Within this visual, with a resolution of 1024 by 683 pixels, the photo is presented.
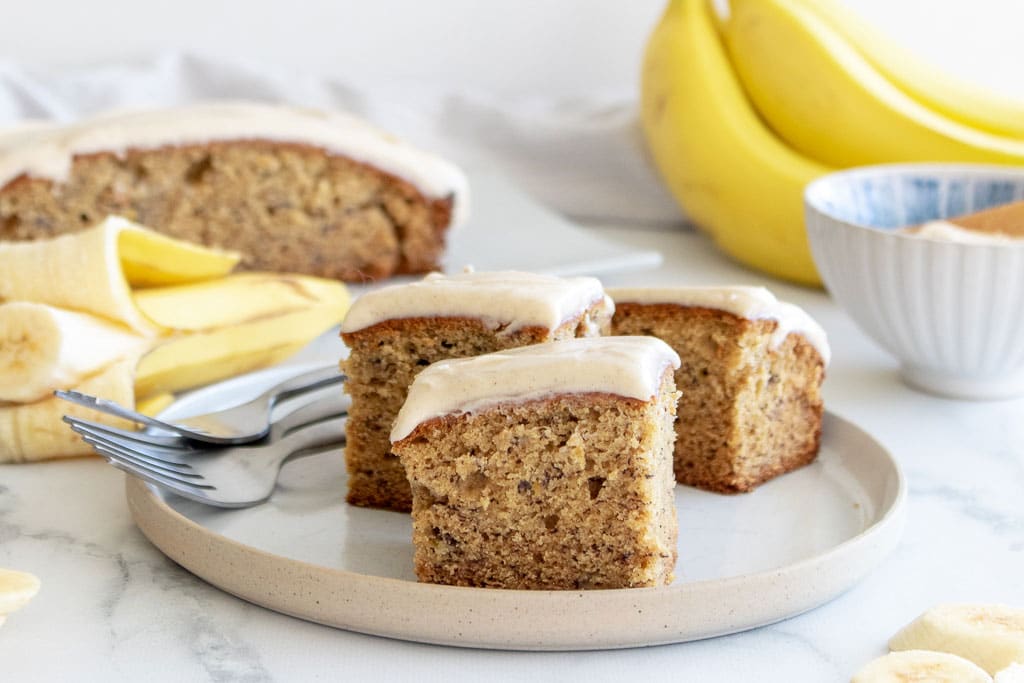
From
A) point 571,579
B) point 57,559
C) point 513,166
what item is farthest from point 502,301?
point 513,166

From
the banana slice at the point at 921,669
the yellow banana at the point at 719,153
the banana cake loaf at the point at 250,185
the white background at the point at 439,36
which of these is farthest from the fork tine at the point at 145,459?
the white background at the point at 439,36

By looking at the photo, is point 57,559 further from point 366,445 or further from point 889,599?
point 889,599

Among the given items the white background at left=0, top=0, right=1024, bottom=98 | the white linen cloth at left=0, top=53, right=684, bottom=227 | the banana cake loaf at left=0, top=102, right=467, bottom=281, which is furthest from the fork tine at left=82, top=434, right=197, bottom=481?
the white background at left=0, top=0, right=1024, bottom=98

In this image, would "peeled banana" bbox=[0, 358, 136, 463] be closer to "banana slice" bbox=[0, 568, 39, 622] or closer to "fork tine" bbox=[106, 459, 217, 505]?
"fork tine" bbox=[106, 459, 217, 505]

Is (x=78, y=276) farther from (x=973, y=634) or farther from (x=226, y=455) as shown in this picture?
(x=973, y=634)

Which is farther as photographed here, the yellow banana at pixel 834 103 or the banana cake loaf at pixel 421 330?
the yellow banana at pixel 834 103

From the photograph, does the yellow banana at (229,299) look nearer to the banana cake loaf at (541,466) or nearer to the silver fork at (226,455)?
the silver fork at (226,455)

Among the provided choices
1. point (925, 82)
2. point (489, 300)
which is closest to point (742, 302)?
point (489, 300)
